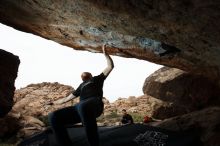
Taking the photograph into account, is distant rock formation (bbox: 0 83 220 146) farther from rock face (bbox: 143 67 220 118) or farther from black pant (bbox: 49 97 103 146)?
black pant (bbox: 49 97 103 146)

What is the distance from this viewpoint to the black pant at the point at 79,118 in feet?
24.5

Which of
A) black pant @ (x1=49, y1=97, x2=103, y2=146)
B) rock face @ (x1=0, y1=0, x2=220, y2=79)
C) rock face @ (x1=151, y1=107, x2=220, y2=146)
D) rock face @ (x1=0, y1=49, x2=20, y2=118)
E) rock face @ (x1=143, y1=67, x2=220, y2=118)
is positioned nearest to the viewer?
black pant @ (x1=49, y1=97, x2=103, y2=146)

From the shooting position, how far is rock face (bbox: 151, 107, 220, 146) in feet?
28.5

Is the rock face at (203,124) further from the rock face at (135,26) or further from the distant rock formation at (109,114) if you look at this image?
the rock face at (135,26)

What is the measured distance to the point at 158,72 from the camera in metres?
17.7

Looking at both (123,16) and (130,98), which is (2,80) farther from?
(130,98)

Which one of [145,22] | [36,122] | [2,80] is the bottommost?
[36,122]

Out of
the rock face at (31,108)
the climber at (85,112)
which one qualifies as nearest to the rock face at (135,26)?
the climber at (85,112)

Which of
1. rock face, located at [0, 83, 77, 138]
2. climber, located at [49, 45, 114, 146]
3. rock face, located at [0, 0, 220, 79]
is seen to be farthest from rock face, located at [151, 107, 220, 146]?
rock face, located at [0, 83, 77, 138]

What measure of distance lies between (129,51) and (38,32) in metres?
3.62

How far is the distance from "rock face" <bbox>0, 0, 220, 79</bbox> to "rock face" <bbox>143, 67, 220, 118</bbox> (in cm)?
295

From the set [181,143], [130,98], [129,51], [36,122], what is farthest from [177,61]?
[130,98]

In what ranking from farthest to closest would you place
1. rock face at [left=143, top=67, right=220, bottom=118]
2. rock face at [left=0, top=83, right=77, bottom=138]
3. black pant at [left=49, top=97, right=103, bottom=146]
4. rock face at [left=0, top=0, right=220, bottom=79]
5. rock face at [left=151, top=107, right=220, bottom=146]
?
rock face at [left=0, top=83, right=77, bottom=138]
rock face at [left=143, top=67, right=220, bottom=118]
rock face at [left=151, top=107, right=220, bottom=146]
rock face at [left=0, top=0, right=220, bottom=79]
black pant at [left=49, top=97, right=103, bottom=146]

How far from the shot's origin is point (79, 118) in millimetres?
7906
